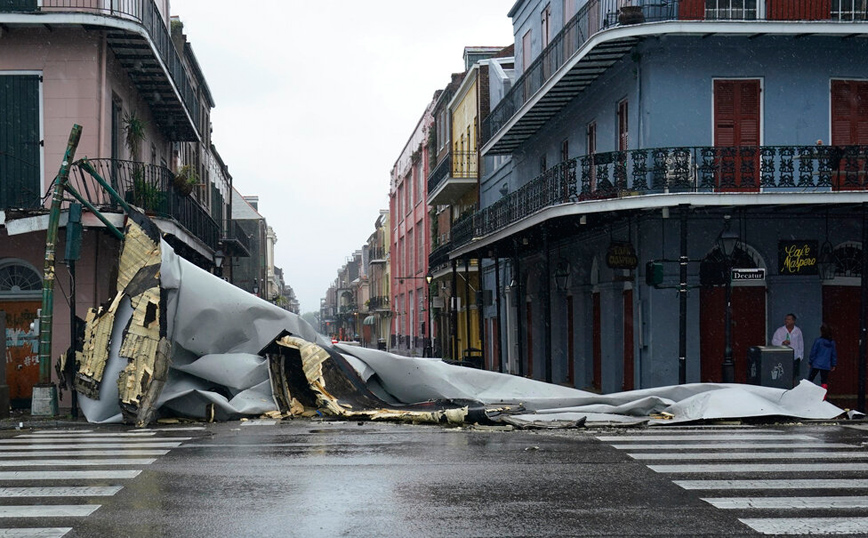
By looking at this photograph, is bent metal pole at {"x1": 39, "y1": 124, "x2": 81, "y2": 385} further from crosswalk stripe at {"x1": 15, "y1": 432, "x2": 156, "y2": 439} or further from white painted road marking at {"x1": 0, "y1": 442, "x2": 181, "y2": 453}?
white painted road marking at {"x1": 0, "y1": 442, "x2": 181, "y2": 453}

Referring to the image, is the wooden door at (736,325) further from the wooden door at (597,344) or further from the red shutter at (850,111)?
the wooden door at (597,344)

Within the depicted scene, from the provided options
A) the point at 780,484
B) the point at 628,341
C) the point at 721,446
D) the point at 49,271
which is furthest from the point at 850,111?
the point at 49,271

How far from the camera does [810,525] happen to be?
6660mm

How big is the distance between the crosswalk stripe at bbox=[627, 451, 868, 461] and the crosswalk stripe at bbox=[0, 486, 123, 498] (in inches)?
199

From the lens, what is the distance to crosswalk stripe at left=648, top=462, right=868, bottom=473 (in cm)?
907

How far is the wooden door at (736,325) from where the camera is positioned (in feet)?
63.1

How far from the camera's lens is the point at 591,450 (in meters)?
10.5

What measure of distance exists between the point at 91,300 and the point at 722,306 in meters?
12.2

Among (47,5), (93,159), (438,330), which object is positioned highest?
(47,5)

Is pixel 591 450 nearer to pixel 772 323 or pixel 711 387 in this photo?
pixel 711 387

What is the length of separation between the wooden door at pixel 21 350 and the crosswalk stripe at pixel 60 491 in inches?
434

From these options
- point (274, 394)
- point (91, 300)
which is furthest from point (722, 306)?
point (91, 300)

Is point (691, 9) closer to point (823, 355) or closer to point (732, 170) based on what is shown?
point (732, 170)

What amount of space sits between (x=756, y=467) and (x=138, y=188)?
1417cm
